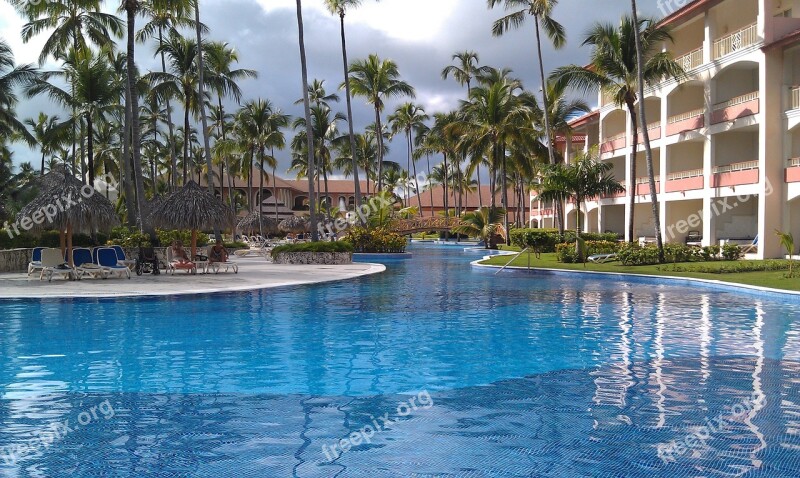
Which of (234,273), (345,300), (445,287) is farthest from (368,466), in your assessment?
(234,273)

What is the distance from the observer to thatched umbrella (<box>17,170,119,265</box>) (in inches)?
756

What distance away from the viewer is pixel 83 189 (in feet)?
66.7

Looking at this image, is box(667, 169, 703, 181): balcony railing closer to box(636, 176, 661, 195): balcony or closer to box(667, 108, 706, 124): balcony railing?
box(636, 176, 661, 195): balcony

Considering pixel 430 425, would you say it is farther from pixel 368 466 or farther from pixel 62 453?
pixel 62 453

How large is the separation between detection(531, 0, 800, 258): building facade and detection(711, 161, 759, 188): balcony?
5cm

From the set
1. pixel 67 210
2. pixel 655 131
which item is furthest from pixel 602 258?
pixel 67 210

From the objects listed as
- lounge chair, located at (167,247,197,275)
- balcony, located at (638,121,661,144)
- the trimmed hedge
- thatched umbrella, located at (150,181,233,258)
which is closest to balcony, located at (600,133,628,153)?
balcony, located at (638,121,661,144)

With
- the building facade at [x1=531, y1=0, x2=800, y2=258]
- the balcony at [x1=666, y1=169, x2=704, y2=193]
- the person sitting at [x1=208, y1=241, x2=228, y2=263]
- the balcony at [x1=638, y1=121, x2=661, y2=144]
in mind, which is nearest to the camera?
the person sitting at [x1=208, y1=241, x2=228, y2=263]

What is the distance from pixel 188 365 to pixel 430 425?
4.03 m

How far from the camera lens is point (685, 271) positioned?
21641mm

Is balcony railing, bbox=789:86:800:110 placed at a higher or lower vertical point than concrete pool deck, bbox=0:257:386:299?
higher

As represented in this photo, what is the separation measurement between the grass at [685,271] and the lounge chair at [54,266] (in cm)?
1629
